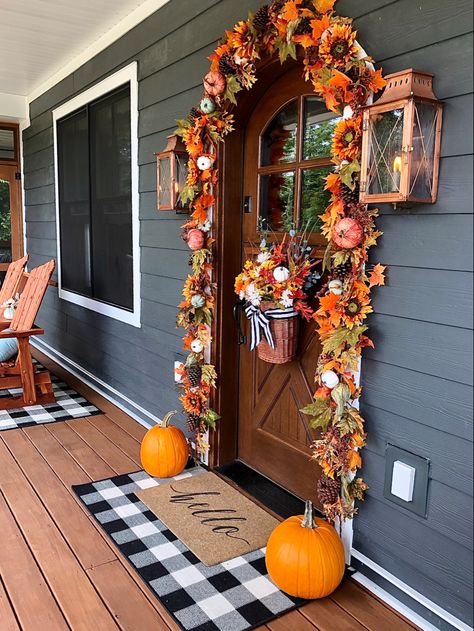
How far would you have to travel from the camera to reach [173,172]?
3086 millimetres

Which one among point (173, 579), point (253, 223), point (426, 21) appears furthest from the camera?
point (253, 223)

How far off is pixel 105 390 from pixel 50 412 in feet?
1.70

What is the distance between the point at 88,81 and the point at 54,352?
8.86 feet

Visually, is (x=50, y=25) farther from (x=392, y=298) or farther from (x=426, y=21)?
(x=392, y=298)

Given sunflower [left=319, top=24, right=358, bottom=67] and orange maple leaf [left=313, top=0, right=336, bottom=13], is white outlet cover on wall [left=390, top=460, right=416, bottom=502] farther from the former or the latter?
orange maple leaf [left=313, top=0, right=336, bottom=13]

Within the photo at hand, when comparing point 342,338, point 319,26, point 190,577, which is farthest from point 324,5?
point 190,577

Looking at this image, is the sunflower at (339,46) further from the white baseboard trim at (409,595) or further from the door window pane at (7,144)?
the door window pane at (7,144)

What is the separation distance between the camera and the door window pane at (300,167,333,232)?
253 centimetres

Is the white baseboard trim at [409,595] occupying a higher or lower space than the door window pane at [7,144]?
lower

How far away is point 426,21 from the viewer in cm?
184

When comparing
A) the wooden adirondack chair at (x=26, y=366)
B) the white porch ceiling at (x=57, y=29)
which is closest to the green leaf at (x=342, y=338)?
the white porch ceiling at (x=57, y=29)

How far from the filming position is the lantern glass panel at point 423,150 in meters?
1.75

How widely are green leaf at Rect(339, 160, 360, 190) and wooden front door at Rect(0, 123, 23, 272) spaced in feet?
18.5

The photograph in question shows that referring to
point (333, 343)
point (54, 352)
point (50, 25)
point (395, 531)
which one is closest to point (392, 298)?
point (333, 343)
